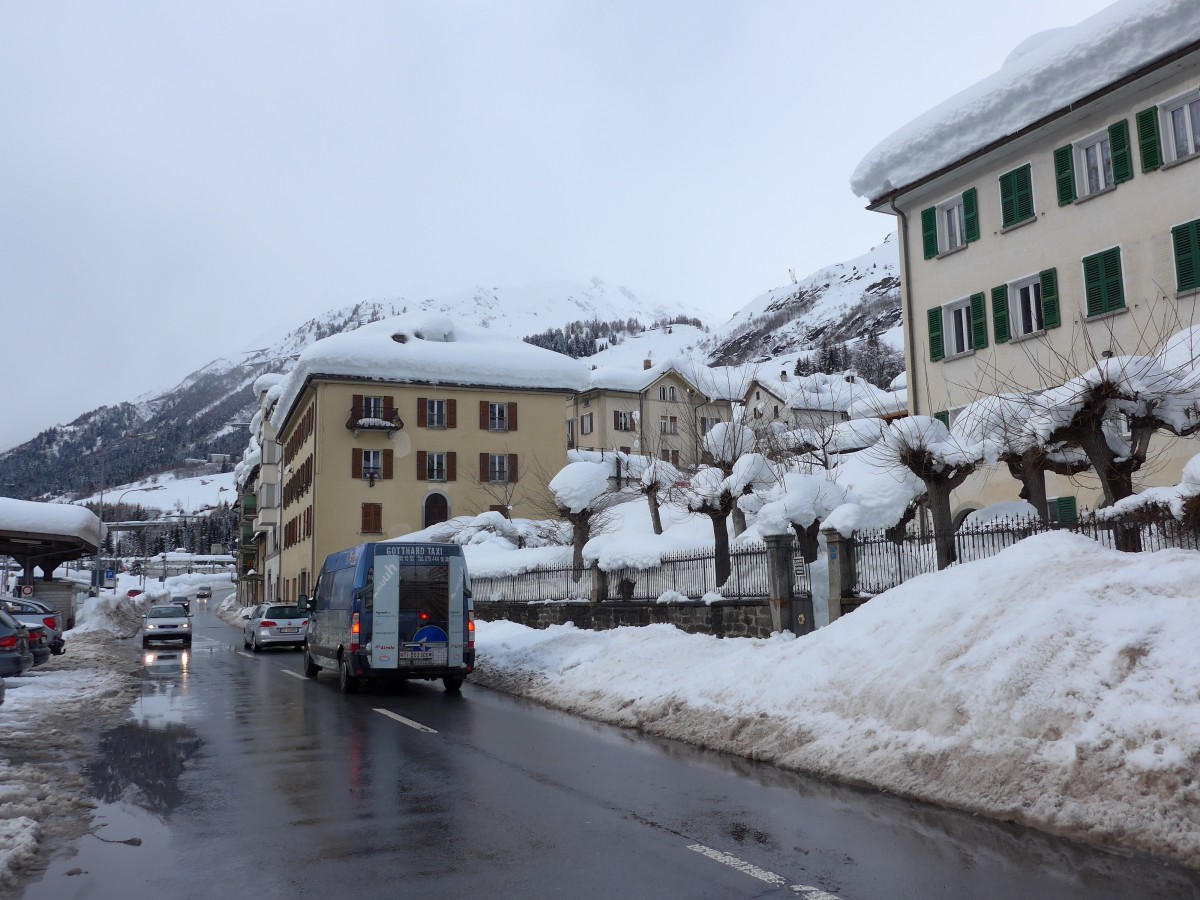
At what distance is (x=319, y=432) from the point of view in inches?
2130

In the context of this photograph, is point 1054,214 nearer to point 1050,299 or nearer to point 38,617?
point 1050,299

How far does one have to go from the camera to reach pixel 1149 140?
22531 millimetres

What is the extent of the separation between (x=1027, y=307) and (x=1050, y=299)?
1114 millimetres

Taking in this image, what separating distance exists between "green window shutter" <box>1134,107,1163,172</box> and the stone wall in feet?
44.5

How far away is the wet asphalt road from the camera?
5957 millimetres

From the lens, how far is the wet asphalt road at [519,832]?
5957mm

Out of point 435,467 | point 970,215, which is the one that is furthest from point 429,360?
point 970,215

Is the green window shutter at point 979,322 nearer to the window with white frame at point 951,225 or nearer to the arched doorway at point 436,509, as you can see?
the window with white frame at point 951,225

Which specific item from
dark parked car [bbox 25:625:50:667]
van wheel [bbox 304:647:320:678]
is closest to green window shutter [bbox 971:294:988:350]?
van wheel [bbox 304:647:320:678]

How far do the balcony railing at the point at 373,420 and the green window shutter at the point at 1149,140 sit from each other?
39763 mm

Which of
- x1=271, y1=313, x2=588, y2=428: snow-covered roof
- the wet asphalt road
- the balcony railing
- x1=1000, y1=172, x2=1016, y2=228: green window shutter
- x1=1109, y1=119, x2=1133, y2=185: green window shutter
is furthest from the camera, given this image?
x1=271, y1=313, x2=588, y2=428: snow-covered roof

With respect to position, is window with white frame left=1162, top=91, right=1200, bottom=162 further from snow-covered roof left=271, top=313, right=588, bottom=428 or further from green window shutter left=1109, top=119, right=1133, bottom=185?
snow-covered roof left=271, top=313, right=588, bottom=428

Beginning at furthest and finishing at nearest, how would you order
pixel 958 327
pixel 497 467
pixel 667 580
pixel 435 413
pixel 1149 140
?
1. pixel 497 467
2. pixel 435 413
3. pixel 958 327
4. pixel 1149 140
5. pixel 667 580

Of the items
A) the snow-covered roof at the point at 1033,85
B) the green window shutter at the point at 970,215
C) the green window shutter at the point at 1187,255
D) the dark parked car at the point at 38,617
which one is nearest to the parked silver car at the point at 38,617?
the dark parked car at the point at 38,617
